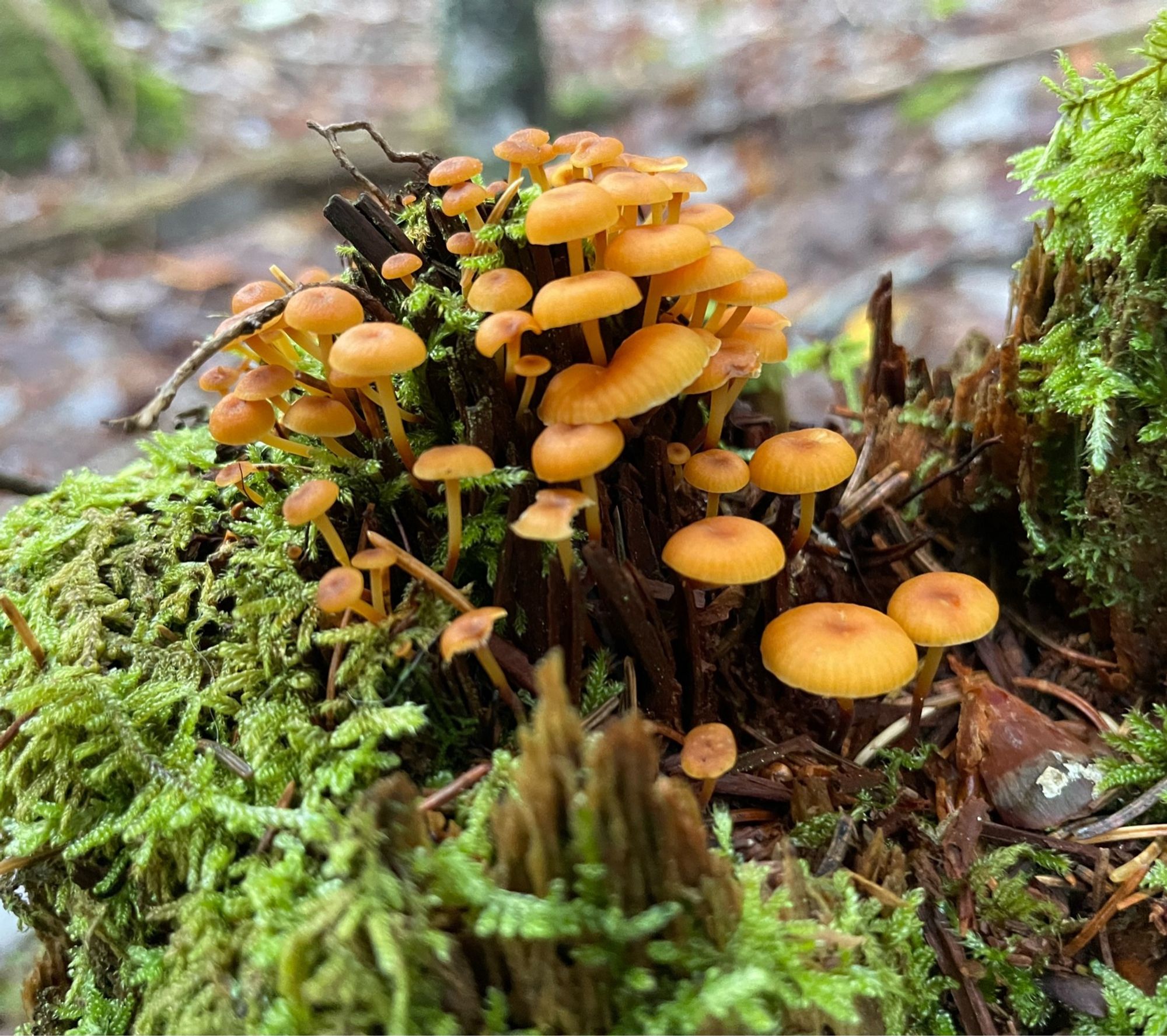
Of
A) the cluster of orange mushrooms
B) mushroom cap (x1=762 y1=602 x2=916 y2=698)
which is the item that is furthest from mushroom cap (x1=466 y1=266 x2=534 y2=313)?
mushroom cap (x1=762 y1=602 x2=916 y2=698)

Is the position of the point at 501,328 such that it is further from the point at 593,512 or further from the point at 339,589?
the point at 339,589

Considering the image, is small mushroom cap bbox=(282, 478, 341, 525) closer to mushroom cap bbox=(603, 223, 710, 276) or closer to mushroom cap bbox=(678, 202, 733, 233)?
mushroom cap bbox=(603, 223, 710, 276)

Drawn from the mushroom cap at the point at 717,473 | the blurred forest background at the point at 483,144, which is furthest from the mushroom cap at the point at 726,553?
the blurred forest background at the point at 483,144

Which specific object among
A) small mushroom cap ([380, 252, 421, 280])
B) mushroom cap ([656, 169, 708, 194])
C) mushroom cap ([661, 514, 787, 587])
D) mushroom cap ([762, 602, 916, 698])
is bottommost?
mushroom cap ([762, 602, 916, 698])

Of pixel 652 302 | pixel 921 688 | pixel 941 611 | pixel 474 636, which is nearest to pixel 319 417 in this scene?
pixel 474 636

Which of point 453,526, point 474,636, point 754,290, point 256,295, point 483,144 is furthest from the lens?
point 483,144

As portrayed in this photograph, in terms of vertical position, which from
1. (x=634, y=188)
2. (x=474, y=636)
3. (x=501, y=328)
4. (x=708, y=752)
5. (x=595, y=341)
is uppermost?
(x=634, y=188)
